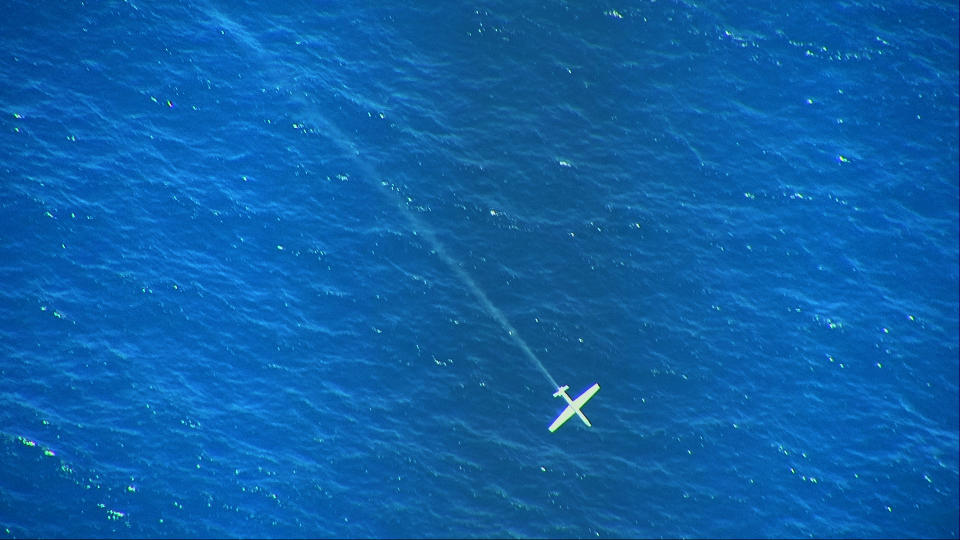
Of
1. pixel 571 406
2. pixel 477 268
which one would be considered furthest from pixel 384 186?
pixel 571 406

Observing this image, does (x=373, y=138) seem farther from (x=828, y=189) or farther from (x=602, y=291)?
(x=828, y=189)

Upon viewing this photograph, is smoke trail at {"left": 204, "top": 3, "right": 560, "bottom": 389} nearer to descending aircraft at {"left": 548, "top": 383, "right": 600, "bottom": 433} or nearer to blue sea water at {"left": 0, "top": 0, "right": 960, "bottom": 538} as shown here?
blue sea water at {"left": 0, "top": 0, "right": 960, "bottom": 538}

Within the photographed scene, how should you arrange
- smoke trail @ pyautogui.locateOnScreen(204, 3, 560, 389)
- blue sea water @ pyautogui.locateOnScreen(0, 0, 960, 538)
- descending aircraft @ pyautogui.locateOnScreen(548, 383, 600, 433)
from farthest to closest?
smoke trail @ pyautogui.locateOnScreen(204, 3, 560, 389)
descending aircraft @ pyautogui.locateOnScreen(548, 383, 600, 433)
blue sea water @ pyautogui.locateOnScreen(0, 0, 960, 538)

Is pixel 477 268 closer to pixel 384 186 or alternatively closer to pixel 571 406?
pixel 384 186

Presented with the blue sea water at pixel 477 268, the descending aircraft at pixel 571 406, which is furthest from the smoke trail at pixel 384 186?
the descending aircraft at pixel 571 406

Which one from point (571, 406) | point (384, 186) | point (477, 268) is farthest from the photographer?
point (384, 186)

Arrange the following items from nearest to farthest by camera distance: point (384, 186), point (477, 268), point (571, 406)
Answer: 1. point (571, 406)
2. point (477, 268)
3. point (384, 186)

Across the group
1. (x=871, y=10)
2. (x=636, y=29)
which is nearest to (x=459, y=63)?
(x=636, y=29)

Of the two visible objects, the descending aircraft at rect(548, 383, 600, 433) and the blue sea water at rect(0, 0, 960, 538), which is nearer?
the blue sea water at rect(0, 0, 960, 538)

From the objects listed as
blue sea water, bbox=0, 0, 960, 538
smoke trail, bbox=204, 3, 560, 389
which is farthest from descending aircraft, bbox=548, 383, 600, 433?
smoke trail, bbox=204, 3, 560, 389
